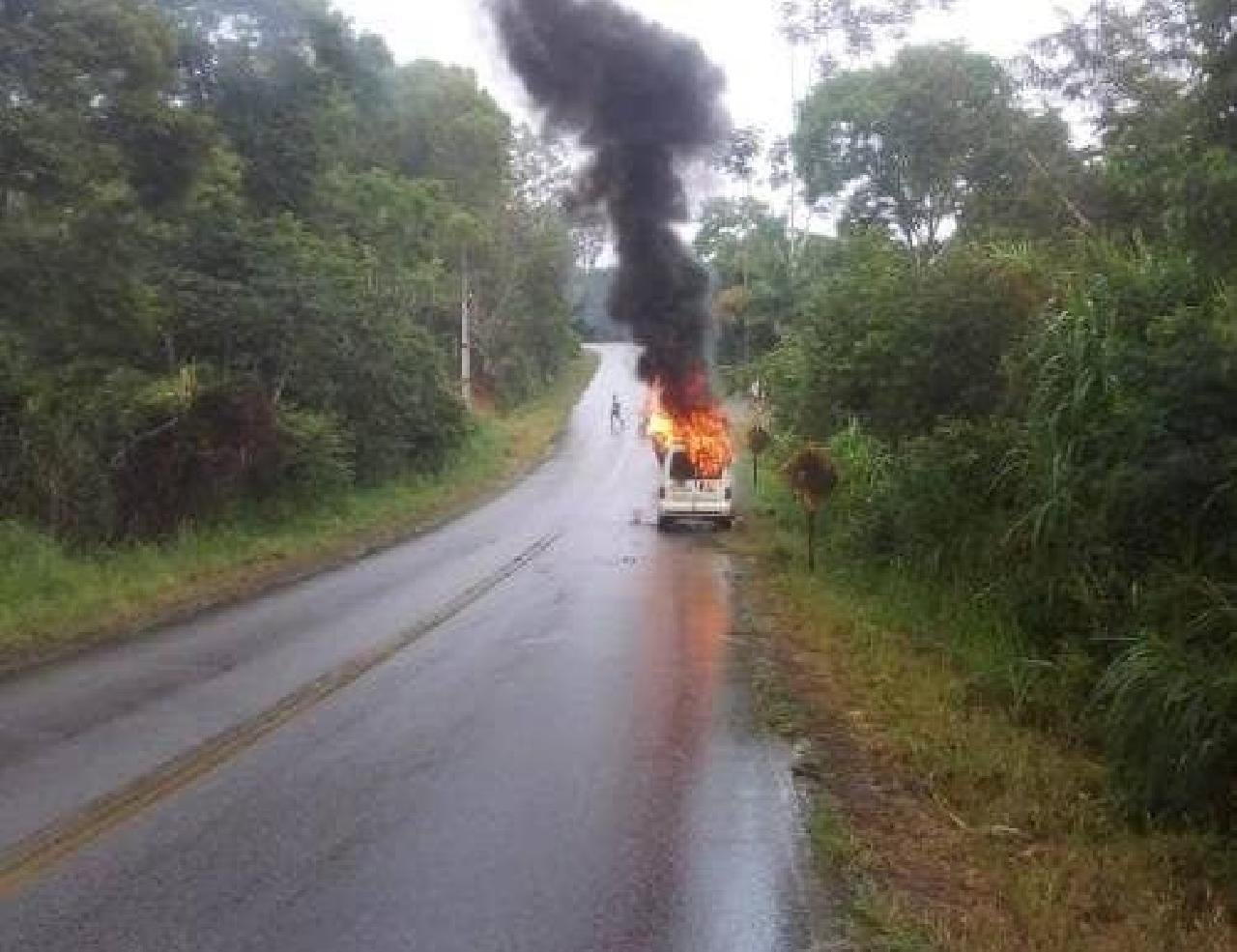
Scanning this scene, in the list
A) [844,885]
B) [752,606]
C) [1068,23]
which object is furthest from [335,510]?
[844,885]

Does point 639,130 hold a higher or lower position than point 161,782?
higher

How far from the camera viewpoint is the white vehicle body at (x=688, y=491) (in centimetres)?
2806

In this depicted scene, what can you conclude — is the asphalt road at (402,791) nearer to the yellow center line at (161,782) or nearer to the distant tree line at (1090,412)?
the yellow center line at (161,782)

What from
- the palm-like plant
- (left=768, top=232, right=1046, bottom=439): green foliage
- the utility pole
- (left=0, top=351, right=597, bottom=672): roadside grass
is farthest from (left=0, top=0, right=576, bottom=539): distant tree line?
(left=768, top=232, right=1046, bottom=439): green foliage

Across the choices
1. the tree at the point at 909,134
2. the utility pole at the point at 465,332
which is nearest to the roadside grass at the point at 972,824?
the tree at the point at 909,134

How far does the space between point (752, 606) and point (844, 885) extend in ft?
35.2

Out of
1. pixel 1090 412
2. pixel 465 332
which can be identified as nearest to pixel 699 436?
pixel 1090 412

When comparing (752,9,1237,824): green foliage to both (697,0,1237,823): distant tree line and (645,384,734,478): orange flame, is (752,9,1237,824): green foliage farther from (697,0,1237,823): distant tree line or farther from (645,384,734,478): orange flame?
(645,384,734,478): orange flame

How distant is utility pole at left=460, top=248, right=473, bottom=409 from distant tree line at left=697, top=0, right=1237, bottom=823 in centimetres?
2362

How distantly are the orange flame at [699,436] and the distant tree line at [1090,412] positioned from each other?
1.58m

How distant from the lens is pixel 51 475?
742 inches

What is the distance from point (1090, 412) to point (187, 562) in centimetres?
1332

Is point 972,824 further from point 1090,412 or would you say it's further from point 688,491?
point 688,491

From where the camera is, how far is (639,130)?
23641 millimetres
